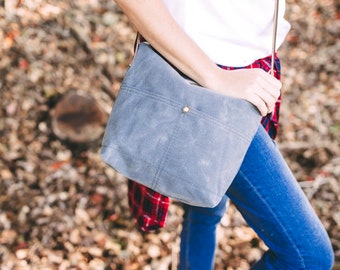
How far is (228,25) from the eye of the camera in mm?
1283

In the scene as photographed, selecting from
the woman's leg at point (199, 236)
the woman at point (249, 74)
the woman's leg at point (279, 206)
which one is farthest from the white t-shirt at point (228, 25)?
the woman's leg at point (199, 236)

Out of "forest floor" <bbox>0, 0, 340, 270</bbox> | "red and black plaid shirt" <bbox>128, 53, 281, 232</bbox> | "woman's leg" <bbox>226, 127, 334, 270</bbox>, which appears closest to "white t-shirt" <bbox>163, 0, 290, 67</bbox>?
"woman's leg" <bbox>226, 127, 334, 270</bbox>

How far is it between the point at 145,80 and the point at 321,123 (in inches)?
76.0

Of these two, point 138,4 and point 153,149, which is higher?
point 138,4

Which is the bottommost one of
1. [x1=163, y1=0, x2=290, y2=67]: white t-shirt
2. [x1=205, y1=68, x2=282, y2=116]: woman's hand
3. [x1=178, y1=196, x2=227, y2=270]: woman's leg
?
[x1=178, y1=196, x2=227, y2=270]: woman's leg

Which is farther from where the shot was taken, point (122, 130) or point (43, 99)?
point (43, 99)

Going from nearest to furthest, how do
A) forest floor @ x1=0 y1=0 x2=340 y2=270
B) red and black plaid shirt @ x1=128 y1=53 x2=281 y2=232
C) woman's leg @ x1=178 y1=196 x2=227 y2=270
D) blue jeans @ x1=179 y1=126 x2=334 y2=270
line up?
blue jeans @ x1=179 y1=126 x2=334 y2=270 < red and black plaid shirt @ x1=128 y1=53 x2=281 y2=232 < woman's leg @ x1=178 y1=196 x2=227 y2=270 < forest floor @ x1=0 y1=0 x2=340 y2=270

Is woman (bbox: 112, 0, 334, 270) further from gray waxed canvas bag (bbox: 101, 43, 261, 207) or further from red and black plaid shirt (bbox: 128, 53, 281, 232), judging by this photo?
red and black plaid shirt (bbox: 128, 53, 281, 232)

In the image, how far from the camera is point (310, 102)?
3.00 meters

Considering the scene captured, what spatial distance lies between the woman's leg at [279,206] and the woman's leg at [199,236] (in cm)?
43

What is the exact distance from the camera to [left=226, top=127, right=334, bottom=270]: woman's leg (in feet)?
4.30

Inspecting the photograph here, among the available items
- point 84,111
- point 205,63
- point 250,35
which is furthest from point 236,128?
point 84,111

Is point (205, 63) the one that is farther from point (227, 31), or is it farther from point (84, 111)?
point (84, 111)

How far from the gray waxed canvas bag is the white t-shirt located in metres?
0.13
